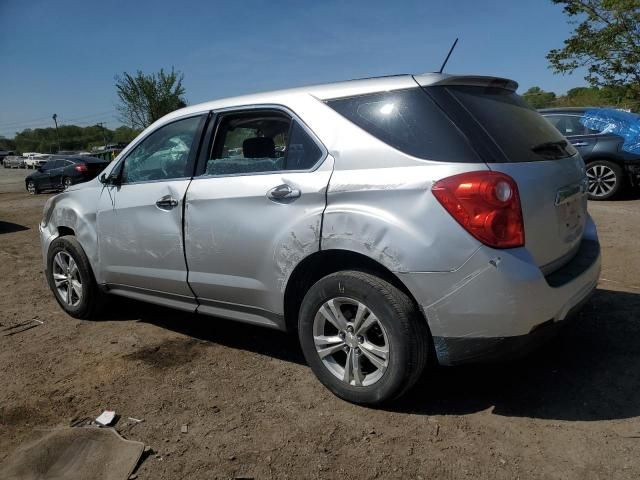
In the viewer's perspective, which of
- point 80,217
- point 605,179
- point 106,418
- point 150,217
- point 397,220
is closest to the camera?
point 397,220

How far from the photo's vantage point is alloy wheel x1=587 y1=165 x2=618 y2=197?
9039 millimetres

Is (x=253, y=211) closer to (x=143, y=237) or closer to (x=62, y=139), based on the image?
(x=143, y=237)

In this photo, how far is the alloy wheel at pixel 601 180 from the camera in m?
9.04

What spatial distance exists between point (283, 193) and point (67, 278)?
2.63 meters

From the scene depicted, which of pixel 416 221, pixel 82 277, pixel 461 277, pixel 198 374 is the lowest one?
pixel 198 374

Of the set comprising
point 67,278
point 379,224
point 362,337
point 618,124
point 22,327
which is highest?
point 618,124

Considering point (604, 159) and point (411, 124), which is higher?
point (411, 124)

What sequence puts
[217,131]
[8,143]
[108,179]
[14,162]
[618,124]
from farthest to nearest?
[8,143], [14,162], [618,124], [108,179], [217,131]

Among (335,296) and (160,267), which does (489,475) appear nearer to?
(335,296)

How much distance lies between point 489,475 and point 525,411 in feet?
1.98

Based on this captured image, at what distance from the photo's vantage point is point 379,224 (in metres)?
2.58

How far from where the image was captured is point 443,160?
2.51 m

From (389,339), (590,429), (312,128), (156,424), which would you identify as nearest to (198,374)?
(156,424)

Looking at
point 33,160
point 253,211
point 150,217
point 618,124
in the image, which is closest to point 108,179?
point 150,217
